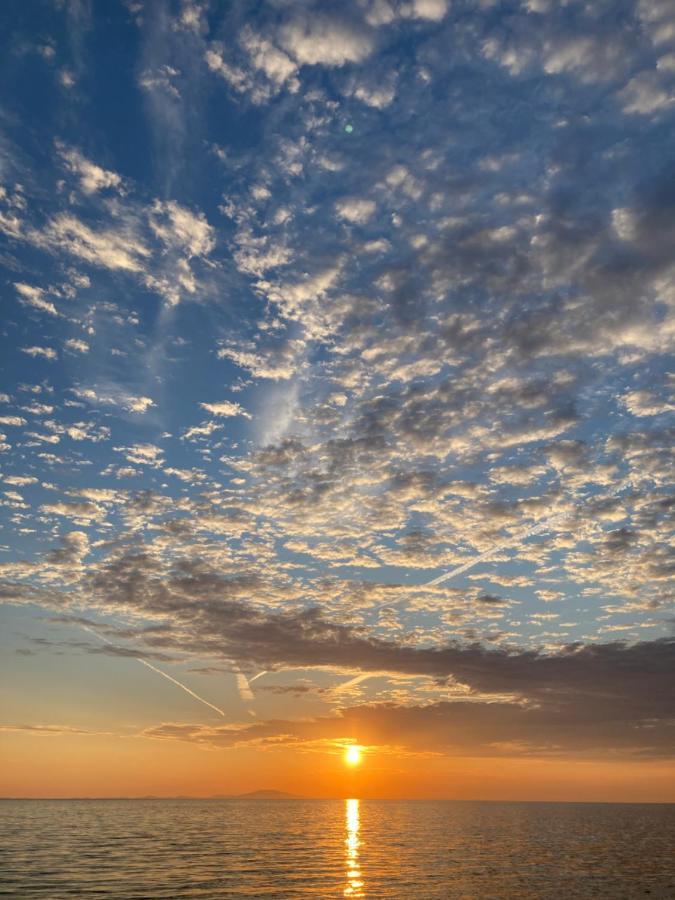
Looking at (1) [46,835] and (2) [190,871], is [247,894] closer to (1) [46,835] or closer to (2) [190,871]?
(2) [190,871]

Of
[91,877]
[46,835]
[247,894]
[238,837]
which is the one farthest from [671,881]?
[46,835]

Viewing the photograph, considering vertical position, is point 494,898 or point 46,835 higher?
point 46,835

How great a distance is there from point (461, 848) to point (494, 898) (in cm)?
5062

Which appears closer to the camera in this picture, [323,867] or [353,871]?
[353,871]

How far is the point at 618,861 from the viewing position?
273 ft

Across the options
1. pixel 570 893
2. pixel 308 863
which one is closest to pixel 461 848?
pixel 308 863

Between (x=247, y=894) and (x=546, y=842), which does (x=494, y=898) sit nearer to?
(x=247, y=894)

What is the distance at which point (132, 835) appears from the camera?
114938mm

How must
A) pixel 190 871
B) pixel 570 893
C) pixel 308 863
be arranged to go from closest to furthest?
pixel 570 893 < pixel 190 871 < pixel 308 863

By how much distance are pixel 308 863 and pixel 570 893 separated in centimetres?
3100

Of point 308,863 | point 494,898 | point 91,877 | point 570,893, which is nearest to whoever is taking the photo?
point 494,898

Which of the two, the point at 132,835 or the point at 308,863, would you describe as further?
the point at 132,835

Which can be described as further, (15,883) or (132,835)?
(132,835)

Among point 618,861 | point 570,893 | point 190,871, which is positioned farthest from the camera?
point 618,861
